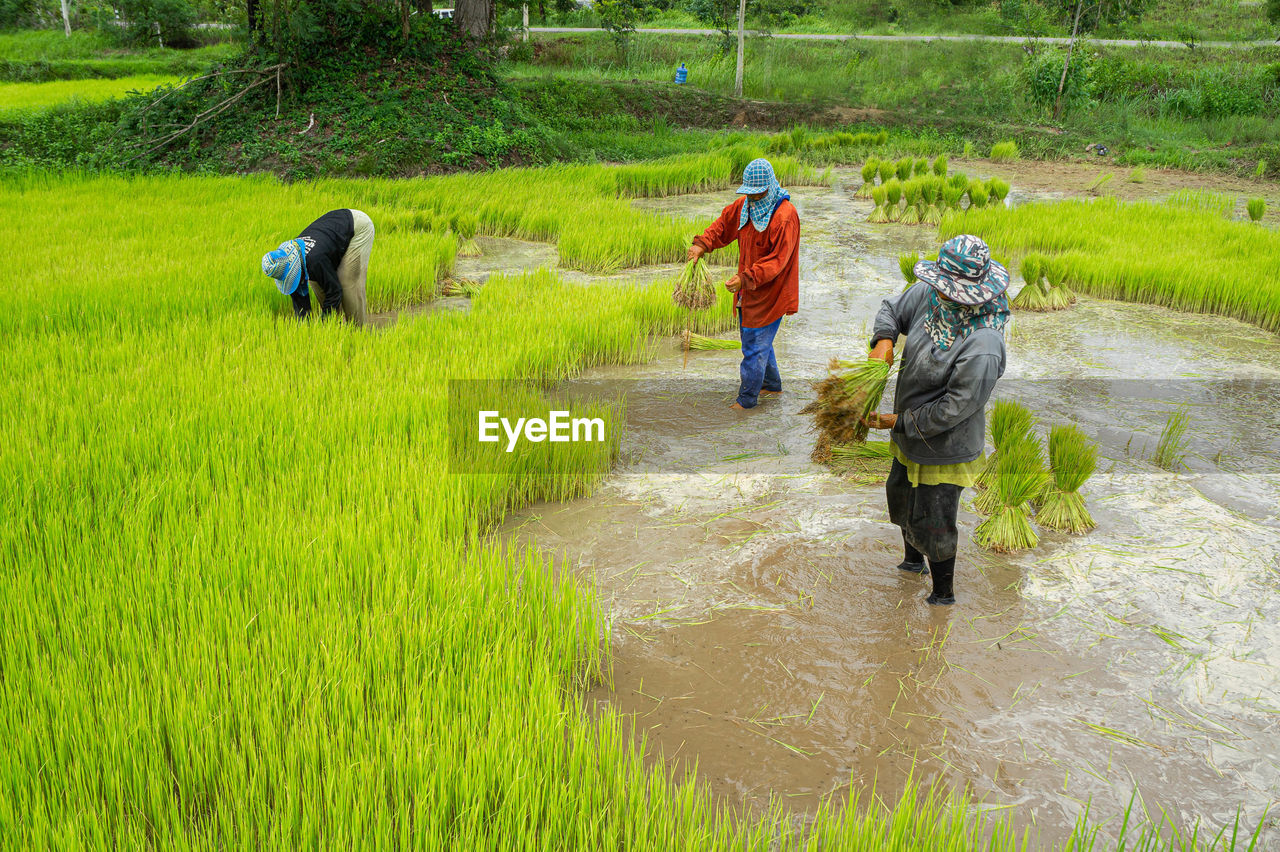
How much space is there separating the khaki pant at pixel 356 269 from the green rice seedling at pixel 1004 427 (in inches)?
146

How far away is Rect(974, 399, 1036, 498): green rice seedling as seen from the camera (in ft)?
12.0

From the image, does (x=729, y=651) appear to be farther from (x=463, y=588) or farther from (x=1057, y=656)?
(x=1057, y=656)

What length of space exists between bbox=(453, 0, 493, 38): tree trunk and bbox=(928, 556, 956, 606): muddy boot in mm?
13164

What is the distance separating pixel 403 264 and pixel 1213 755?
224 inches

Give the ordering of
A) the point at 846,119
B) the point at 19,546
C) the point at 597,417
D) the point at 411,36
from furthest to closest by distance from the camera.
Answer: the point at 846,119 → the point at 411,36 → the point at 597,417 → the point at 19,546

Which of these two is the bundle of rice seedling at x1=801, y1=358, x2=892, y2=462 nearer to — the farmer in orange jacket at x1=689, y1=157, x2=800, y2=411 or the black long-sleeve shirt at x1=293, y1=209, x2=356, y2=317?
the farmer in orange jacket at x1=689, y1=157, x2=800, y2=411

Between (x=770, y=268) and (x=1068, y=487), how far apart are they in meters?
1.79

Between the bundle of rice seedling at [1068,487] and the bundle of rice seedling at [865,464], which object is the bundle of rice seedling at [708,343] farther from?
the bundle of rice seedling at [1068,487]

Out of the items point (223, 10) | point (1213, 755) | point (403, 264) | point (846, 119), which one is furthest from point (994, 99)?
point (1213, 755)

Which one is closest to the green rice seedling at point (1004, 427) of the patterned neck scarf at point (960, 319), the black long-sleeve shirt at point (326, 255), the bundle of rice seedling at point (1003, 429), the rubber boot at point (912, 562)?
the bundle of rice seedling at point (1003, 429)

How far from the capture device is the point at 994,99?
18.0 metres

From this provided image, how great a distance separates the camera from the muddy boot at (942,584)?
116 inches

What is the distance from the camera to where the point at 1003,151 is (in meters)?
14.1

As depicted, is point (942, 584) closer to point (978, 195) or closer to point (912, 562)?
point (912, 562)
